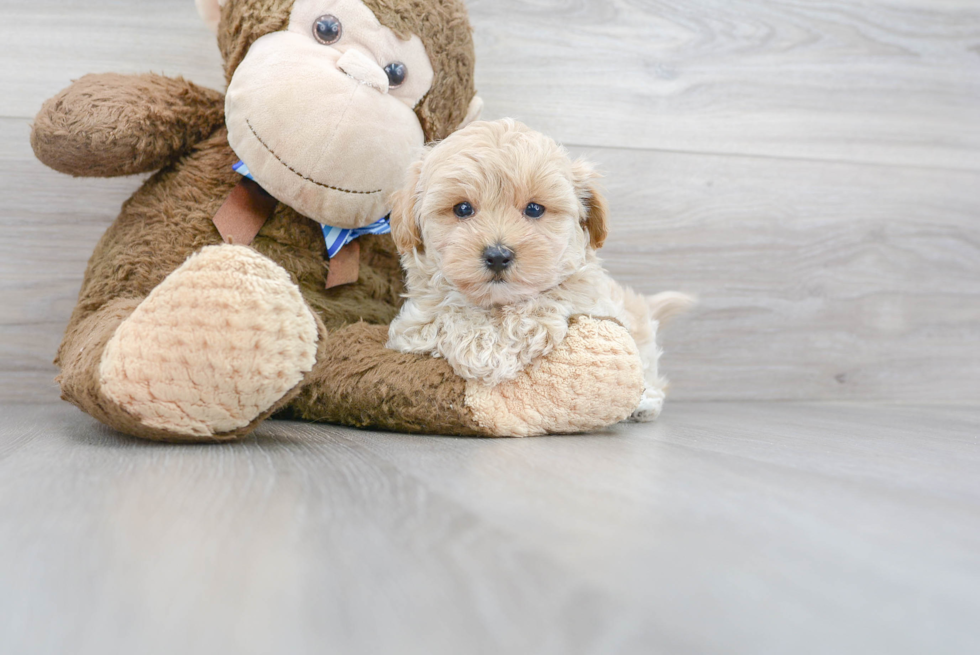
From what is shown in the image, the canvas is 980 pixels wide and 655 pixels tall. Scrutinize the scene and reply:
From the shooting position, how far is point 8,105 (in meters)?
1.16

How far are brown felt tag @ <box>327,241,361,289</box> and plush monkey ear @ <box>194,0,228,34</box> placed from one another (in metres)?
0.36

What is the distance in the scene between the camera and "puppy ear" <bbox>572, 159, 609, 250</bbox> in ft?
2.93

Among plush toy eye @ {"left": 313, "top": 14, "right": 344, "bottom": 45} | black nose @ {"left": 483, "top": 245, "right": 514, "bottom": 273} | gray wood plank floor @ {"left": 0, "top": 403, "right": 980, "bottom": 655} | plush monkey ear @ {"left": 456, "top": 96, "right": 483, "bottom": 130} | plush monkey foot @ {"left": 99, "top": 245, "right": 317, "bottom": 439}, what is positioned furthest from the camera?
plush monkey ear @ {"left": 456, "top": 96, "right": 483, "bottom": 130}

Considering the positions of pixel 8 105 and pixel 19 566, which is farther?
pixel 8 105

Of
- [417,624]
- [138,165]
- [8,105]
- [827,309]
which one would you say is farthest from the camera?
[827,309]

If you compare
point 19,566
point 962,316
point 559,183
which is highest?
point 559,183

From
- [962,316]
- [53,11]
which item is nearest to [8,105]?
[53,11]

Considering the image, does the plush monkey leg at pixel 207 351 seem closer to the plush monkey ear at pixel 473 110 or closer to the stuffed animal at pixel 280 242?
the stuffed animal at pixel 280 242

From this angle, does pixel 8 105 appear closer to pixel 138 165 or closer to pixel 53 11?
pixel 53 11

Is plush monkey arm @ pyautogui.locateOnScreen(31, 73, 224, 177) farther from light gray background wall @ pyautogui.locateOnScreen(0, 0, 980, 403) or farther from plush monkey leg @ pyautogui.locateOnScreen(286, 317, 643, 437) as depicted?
plush monkey leg @ pyautogui.locateOnScreen(286, 317, 643, 437)

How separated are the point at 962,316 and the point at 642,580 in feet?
4.96

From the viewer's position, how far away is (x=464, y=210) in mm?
852

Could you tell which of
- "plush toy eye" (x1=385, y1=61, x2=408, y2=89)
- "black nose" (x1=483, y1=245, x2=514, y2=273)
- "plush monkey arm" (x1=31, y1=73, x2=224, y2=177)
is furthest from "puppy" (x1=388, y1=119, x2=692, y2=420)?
"plush monkey arm" (x1=31, y1=73, x2=224, y2=177)

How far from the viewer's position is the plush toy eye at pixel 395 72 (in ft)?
3.09
